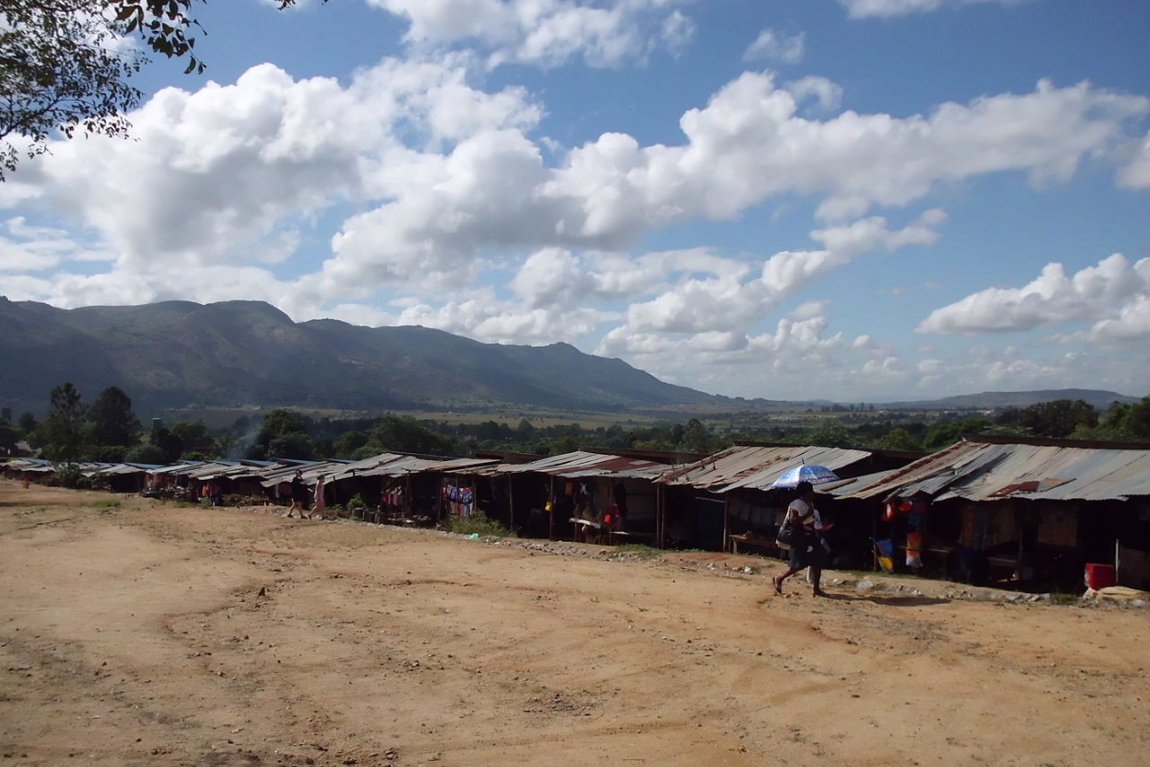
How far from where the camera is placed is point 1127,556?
12703 millimetres

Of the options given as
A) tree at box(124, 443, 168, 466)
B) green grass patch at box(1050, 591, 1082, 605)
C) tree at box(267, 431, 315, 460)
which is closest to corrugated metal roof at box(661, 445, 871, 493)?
green grass patch at box(1050, 591, 1082, 605)

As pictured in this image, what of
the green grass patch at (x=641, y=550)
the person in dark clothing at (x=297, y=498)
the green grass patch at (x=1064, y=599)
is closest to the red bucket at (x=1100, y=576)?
the green grass patch at (x=1064, y=599)

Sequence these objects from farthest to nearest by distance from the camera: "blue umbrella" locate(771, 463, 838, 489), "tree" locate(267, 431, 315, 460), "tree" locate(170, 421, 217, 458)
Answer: "tree" locate(170, 421, 217, 458), "tree" locate(267, 431, 315, 460), "blue umbrella" locate(771, 463, 838, 489)

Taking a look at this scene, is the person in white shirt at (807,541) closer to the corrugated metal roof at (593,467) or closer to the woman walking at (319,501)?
the corrugated metal roof at (593,467)

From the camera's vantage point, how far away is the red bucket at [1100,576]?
42.0 feet

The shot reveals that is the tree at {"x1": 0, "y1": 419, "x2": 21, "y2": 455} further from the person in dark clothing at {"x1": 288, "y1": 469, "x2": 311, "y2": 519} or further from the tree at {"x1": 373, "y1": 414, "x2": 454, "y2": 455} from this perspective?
the person in dark clothing at {"x1": 288, "y1": 469, "x2": 311, "y2": 519}

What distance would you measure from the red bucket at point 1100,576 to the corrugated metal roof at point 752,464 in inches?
247

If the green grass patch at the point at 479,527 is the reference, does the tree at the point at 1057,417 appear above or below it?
above

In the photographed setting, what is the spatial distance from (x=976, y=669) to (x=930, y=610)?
11.3ft

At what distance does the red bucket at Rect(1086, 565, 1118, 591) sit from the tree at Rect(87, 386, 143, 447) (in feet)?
319

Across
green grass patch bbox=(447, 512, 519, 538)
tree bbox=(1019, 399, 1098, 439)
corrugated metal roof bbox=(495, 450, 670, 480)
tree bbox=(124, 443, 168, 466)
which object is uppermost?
tree bbox=(1019, 399, 1098, 439)

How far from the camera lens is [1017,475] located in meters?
14.8

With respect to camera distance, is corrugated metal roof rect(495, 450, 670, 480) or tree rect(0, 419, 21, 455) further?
tree rect(0, 419, 21, 455)

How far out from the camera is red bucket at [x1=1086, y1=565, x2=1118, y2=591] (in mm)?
12789
